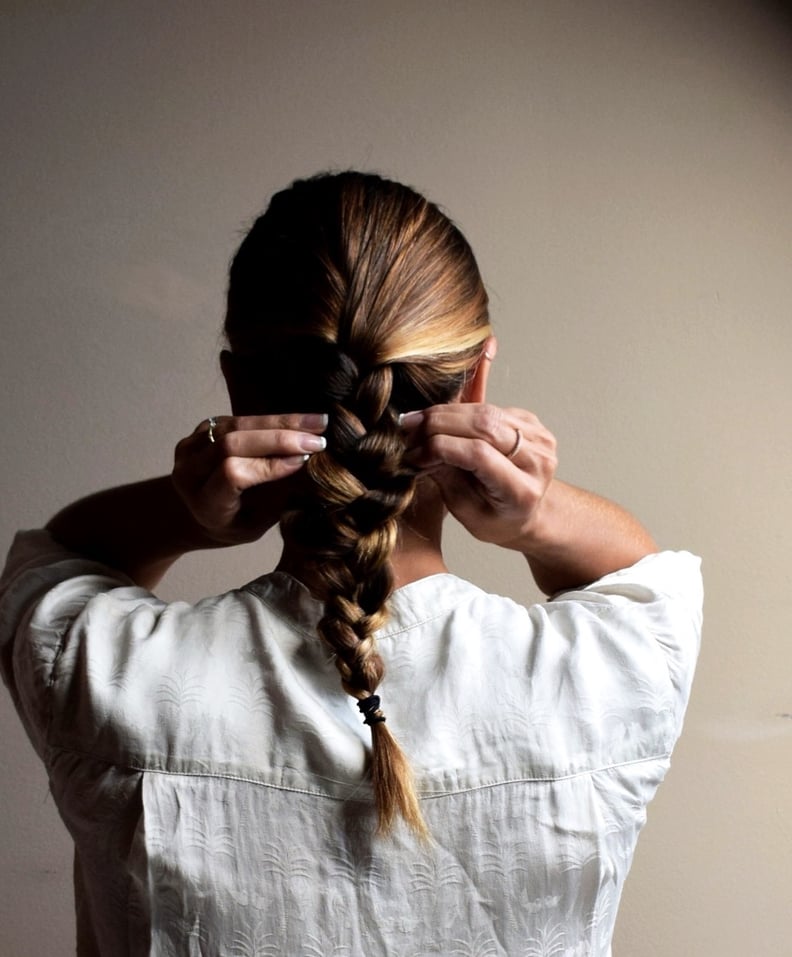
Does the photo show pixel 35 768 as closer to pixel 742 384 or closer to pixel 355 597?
pixel 355 597

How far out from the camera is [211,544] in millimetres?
1050

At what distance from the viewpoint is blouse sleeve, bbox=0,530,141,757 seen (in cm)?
77

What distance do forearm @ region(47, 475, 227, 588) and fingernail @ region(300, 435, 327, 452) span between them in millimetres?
275

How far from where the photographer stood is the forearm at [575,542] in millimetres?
957

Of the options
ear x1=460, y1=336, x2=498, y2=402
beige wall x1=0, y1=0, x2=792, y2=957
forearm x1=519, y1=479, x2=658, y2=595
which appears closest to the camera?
ear x1=460, y1=336, x2=498, y2=402

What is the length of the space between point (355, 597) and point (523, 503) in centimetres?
17

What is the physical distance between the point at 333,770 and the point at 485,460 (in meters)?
0.26

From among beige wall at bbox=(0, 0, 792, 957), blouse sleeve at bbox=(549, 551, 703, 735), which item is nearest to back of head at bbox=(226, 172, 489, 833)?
blouse sleeve at bbox=(549, 551, 703, 735)

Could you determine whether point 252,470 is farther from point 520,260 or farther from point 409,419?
point 520,260

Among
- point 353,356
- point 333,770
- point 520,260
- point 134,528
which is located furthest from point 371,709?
point 520,260

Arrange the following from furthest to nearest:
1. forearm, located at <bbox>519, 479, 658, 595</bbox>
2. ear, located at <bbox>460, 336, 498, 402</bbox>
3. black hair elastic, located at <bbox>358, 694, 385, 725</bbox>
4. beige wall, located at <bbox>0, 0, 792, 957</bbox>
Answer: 1. beige wall, located at <bbox>0, 0, 792, 957</bbox>
2. forearm, located at <bbox>519, 479, 658, 595</bbox>
3. ear, located at <bbox>460, 336, 498, 402</bbox>
4. black hair elastic, located at <bbox>358, 694, 385, 725</bbox>

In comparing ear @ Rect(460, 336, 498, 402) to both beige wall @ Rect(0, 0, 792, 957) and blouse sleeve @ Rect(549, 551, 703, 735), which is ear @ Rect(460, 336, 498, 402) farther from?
beige wall @ Rect(0, 0, 792, 957)

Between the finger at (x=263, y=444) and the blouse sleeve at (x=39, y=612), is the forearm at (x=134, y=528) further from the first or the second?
the finger at (x=263, y=444)

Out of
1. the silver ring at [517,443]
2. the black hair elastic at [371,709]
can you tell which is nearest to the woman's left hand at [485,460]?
the silver ring at [517,443]
